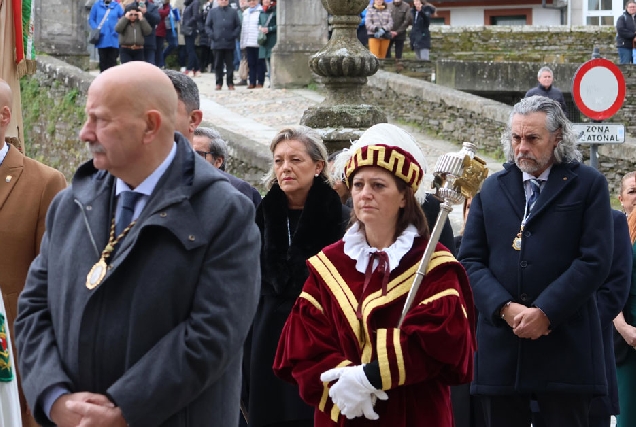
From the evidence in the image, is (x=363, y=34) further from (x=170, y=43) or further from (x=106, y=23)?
(x=106, y=23)

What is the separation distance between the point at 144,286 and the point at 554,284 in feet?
8.33

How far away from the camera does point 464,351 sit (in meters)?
4.57

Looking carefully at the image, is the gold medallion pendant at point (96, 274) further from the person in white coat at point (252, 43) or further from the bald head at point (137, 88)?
the person in white coat at point (252, 43)

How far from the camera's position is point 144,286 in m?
3.75

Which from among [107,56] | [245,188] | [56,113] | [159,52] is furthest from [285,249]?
[159,52]

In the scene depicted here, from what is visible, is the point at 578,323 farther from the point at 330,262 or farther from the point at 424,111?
the point at 424,111

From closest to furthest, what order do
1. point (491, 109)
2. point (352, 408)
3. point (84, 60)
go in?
1. point (352, 408)
2. point (491, 109)
3. point (84, 60)

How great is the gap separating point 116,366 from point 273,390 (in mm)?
2306

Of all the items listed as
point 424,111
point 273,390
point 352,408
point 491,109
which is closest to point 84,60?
point 424,111

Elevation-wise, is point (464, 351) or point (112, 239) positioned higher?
point (112, 239)

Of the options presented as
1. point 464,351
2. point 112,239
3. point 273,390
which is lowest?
point 273,390

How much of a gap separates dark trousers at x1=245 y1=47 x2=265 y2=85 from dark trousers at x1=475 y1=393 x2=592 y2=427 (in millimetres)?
18231

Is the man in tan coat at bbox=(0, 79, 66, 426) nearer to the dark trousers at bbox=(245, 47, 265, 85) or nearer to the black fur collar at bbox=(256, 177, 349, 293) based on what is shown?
the black fur collar at bbox=(256, 177, 349, 293)

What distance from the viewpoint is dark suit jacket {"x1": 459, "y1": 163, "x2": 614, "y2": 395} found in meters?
5.80
